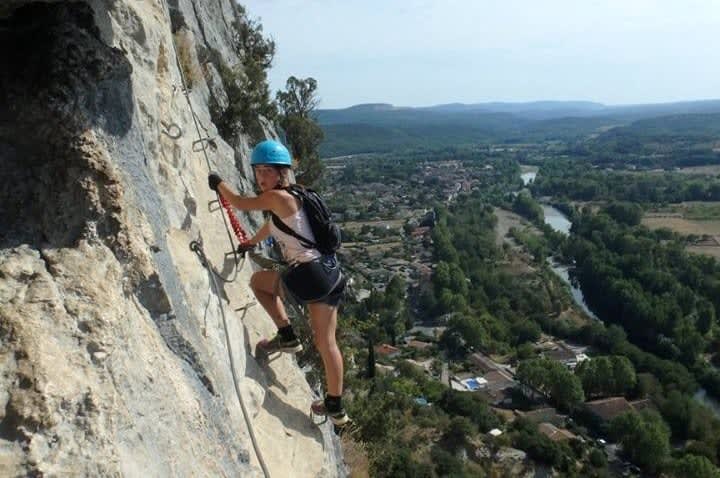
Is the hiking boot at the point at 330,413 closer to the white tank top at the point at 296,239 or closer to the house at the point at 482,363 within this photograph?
the white tank top at the point at 296,239

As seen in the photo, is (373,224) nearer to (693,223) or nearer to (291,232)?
(693,223)

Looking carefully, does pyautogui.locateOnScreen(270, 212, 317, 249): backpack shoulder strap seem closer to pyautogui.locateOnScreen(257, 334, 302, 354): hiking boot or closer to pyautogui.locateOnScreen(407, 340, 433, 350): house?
pyautogui.locateOnScreen(257, 334, 302, 354): hiking boot

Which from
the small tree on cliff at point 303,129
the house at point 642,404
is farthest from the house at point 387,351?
the small tree on cliff at point 303,129

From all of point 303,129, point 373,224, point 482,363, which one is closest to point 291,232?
point 303,129

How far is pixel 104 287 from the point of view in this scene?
10.2ft

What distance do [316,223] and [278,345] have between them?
1369 millimetres

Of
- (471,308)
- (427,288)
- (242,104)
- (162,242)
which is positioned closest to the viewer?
(162,242)

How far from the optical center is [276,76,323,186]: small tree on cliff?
691 inches

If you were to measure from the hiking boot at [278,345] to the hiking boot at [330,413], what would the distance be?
0.51 meters

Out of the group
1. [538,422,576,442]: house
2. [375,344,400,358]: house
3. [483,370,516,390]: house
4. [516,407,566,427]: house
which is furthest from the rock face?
[375,344,400,358]: house

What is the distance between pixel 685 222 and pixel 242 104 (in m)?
102

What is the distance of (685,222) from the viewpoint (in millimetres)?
Result: 97625

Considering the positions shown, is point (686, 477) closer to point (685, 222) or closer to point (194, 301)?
point (194, 301)

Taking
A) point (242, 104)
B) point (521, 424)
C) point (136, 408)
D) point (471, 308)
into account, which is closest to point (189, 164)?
point (136, 408)
